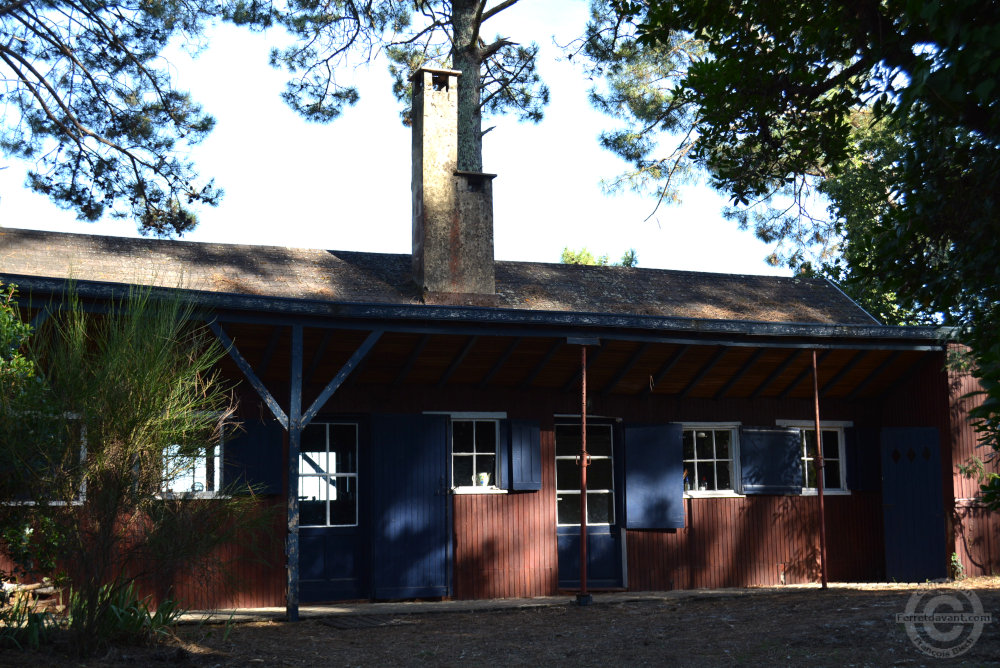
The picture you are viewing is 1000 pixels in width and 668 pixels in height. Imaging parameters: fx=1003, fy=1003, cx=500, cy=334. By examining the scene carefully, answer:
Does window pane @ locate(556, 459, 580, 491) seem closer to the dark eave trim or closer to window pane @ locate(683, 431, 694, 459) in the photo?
window pane @ locate(683, 431, 694, 459)

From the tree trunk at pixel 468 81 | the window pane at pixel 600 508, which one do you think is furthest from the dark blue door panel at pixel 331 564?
the tree trunk at pixel 468 81

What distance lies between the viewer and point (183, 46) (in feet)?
45.7

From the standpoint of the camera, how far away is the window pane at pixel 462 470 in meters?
11.2

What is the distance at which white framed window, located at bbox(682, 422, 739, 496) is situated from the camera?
12148 millimetres

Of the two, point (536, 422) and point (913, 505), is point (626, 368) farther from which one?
point (913, 505)

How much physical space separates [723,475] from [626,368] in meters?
2.11

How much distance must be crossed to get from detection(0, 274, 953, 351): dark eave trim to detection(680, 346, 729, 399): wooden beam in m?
0.39

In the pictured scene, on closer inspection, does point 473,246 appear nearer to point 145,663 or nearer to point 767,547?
point 767,547

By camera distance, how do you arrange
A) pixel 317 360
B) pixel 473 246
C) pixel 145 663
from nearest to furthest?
pixel 145 663 < pixel 317 360 < pixel 473 246

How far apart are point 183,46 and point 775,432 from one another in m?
9.50

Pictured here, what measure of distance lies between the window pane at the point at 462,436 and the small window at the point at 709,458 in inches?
106

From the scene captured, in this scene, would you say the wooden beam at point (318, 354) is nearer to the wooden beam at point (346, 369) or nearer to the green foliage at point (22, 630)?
the wooden beam at point (346, 369)

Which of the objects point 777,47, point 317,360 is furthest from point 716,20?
point 317,360

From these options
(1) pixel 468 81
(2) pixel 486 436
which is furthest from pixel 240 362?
(1) pixel 468 81
